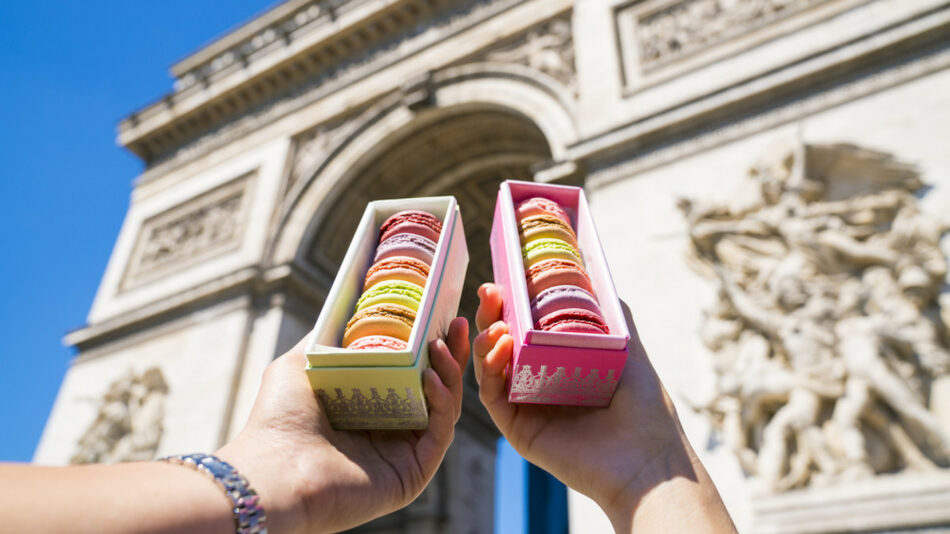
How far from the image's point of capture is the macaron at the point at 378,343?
3.23 ft

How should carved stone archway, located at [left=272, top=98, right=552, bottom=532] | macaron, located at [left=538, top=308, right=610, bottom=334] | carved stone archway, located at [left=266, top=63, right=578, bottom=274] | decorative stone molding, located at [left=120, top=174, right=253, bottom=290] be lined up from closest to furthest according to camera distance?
macaron, located at [left=538, top=308, right=610, bottom=334] < carved stone archway, located at [left=266, top=63, right=578, bottom=274] < carved stone archway, located at [left=272, top=98, right=552, bottom=532] < decorative stone molding, located at [left=120, top=174, right=253, bottom=290]

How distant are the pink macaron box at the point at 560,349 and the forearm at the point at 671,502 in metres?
0.15

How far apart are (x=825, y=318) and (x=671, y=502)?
2884 millimetres

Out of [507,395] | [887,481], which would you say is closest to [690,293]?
[887,481]

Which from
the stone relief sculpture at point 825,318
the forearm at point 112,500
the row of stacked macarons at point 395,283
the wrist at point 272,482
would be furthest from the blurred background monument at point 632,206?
the forearm at point 112,500

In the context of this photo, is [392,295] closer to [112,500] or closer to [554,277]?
[554,277]

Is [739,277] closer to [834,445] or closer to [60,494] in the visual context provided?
[834,445]

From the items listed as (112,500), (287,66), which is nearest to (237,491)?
(112,500)

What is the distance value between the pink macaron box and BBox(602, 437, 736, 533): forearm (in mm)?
151

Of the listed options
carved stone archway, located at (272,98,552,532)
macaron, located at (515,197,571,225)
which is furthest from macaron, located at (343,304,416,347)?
carved stone archway, located at (272,98,552,532)

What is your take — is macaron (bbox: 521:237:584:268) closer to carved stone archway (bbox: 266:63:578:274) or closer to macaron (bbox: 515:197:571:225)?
macaron (bbox: 515:197:571:225)

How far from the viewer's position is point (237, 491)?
0.82 m

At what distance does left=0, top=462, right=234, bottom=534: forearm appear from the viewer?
593 millimetres

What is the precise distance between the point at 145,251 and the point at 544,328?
9117mm
